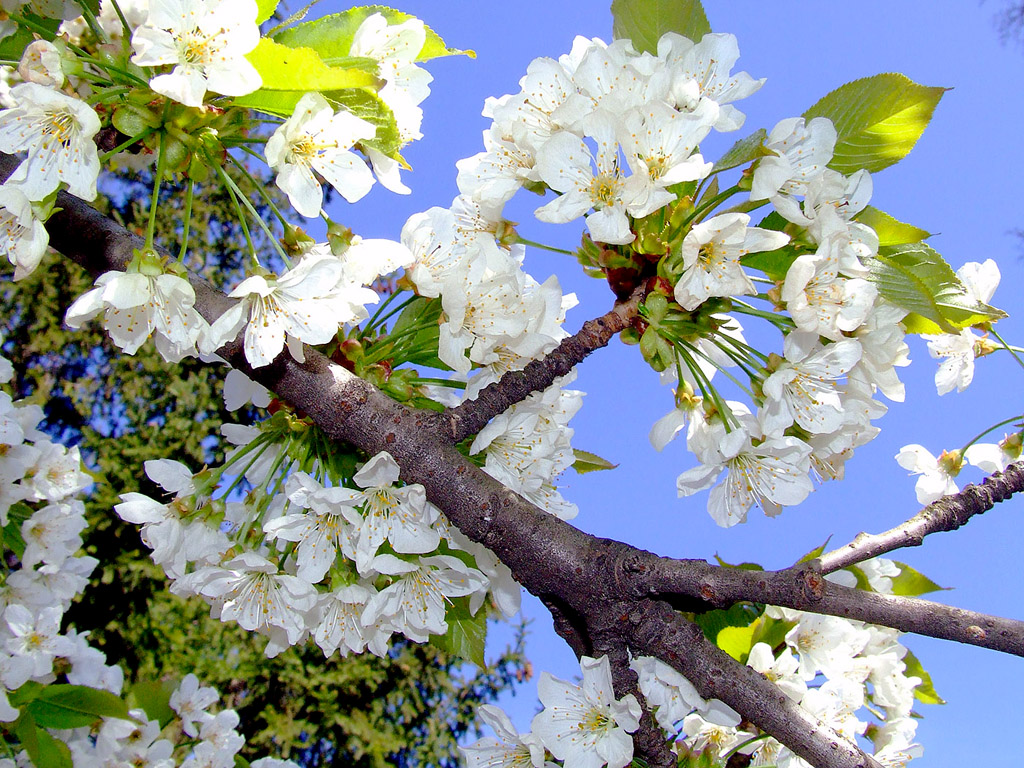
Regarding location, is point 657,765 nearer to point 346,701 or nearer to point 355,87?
point 355,87

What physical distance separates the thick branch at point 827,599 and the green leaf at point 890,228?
0.60m

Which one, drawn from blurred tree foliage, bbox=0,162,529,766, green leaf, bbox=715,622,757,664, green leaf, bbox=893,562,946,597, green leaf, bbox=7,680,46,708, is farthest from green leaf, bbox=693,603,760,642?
blurred tree foliage, bbox=0,162,529,766

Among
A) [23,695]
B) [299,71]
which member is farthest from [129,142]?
[23,695]

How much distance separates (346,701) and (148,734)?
2830mm

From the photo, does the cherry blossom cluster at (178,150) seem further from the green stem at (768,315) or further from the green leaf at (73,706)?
the green leaf at (73,706)

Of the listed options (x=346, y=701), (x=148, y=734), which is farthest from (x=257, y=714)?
(x=148, y=734)

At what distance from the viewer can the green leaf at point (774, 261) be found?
1.31 metres

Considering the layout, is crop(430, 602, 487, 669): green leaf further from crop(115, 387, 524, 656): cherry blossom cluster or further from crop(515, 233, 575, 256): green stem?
crop(515, 233, 575, 256): green stem

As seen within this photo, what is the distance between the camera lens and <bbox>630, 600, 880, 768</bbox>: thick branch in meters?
1.17

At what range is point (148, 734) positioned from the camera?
240cm

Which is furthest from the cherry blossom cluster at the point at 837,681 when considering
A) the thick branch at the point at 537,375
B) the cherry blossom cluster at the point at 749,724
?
the thick branch at the point at 537,375

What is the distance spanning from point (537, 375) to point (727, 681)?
56cm

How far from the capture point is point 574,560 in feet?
4.03

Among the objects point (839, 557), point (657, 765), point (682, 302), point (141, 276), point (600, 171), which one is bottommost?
point (657, 765)
